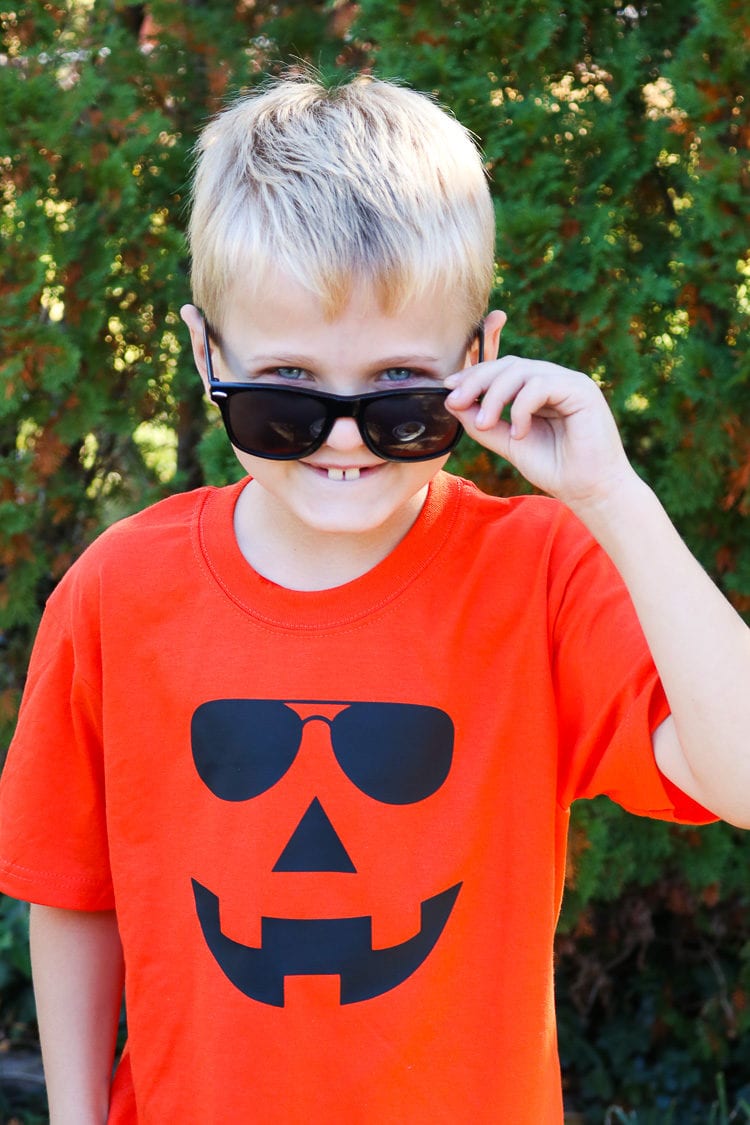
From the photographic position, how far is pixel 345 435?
163 centimetres

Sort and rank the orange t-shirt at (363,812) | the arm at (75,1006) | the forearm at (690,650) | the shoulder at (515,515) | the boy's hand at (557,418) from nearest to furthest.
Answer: the forearm at (690,650) → the boy's hand at (557,418) → the orange t-shirt at (363,812) → the shoulder at (515,515) → the arm at (75,1006)

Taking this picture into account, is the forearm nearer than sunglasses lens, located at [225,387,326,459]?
Yes

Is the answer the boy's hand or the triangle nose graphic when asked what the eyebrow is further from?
the triangle nose graphic

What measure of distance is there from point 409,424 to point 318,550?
311 mm

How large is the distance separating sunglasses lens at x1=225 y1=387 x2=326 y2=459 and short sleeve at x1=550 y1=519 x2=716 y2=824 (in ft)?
1.42

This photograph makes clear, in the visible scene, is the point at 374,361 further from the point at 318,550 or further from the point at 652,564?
the point at 652,564

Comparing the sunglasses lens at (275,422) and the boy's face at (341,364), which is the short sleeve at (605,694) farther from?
the sunglasses lens at (275,422)

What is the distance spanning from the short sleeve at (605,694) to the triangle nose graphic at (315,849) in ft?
1.17

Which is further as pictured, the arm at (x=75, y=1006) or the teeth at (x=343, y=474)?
the arm at (x=75, y=1006)

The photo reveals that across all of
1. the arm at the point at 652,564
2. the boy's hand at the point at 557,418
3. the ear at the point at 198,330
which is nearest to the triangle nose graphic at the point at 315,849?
the arm at the point at 652,564

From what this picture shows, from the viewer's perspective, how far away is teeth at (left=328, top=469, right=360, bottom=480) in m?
1.69

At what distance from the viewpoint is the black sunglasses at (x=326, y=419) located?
5.25 ft

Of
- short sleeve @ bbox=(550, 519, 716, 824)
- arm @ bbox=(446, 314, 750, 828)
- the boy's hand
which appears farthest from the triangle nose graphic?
the boy's hand

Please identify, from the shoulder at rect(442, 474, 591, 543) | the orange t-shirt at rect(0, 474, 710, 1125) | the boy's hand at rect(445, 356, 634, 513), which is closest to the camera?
the boy's hand at rect(445, 356, 634, 513)
